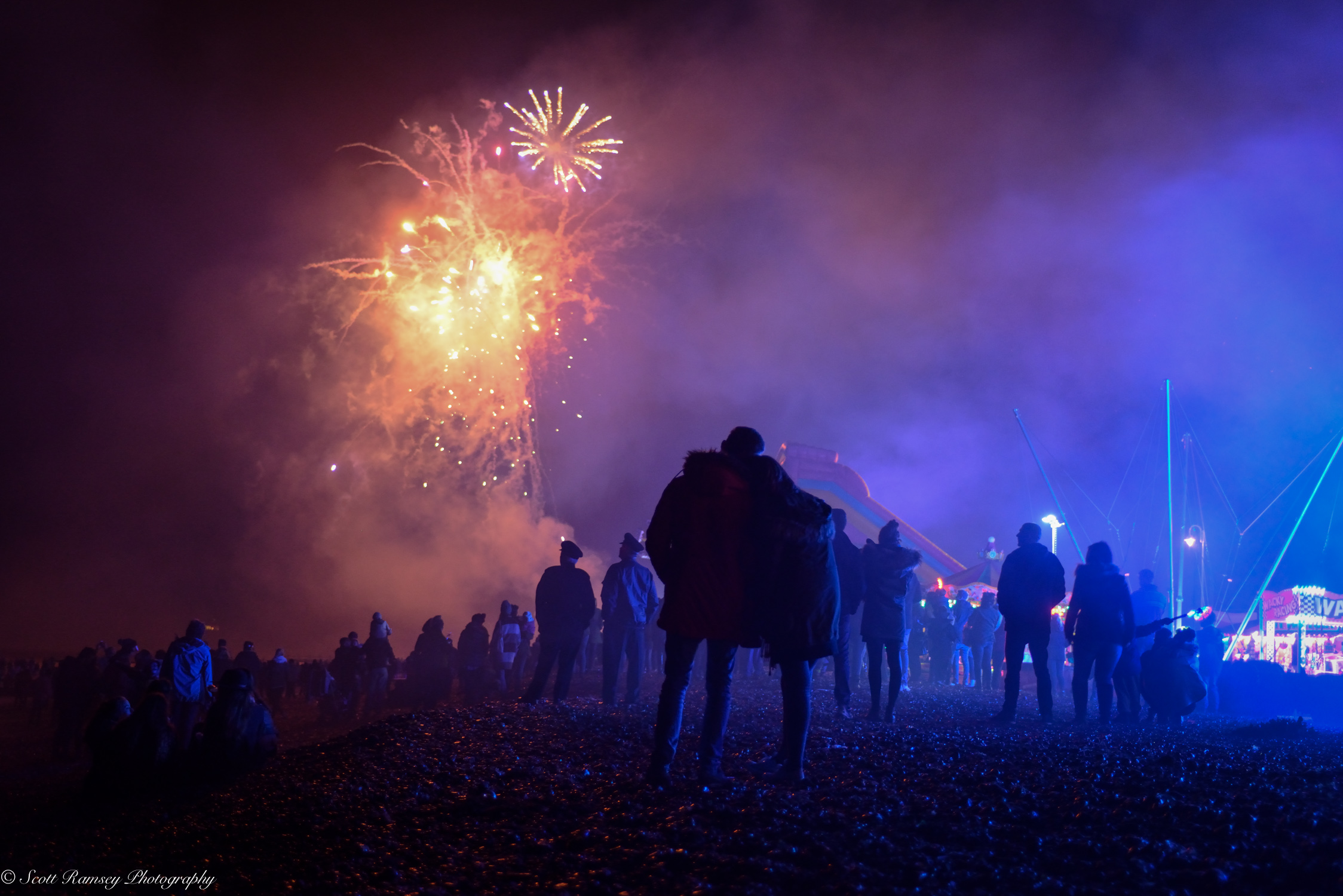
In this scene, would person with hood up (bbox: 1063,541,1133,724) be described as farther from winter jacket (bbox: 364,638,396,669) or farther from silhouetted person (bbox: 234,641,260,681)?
silhouetted person (bbox: 234,641,260,681)

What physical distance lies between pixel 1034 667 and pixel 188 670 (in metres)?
10.8

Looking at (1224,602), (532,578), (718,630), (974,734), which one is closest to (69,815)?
(718,630)

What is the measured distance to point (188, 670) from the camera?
980cm

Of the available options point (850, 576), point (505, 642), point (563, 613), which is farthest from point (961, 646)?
point (563, 613)

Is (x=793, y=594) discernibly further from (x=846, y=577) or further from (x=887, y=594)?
(x=846, y=577)

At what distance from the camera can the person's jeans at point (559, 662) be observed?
10242mm

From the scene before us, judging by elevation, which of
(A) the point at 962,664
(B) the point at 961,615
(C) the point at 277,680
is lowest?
(C) the point at 277,680

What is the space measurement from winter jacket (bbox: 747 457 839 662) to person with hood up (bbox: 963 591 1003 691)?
42.3 ft

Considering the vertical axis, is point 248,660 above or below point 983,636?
below

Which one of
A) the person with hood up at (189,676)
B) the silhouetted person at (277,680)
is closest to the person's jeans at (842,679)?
the person with hood up at (189,676)

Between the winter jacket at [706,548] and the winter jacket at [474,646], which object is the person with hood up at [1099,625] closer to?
the winter jacket at [706,548]

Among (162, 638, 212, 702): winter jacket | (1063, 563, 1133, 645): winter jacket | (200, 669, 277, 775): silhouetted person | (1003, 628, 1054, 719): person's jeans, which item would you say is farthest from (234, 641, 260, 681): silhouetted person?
(1063, 563, 1133, 645): winter jacket

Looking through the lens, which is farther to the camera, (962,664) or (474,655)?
(962,664)

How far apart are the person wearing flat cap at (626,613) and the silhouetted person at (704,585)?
617 cm
